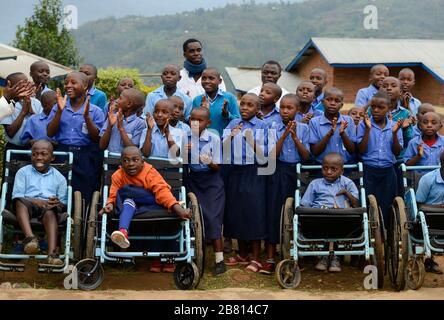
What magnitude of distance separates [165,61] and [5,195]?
59094 millimetres

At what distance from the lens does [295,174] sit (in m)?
6.56

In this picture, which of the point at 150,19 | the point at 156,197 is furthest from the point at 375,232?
the point at 150,19

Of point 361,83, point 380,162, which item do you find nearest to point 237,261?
point 380,162

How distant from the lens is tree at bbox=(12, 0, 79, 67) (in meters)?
21.4

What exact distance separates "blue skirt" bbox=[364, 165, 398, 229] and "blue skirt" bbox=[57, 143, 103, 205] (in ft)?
8.35

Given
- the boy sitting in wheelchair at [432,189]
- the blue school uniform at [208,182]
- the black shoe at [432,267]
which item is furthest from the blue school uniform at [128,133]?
the black shoe at [432,267]

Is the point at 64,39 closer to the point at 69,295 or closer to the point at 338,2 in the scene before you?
the point at 69,295

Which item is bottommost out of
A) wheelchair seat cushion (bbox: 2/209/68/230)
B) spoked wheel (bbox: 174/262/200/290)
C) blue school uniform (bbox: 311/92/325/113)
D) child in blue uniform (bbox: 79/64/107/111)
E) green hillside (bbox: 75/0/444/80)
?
spoked wheel (bbox: 174/262/200/290)

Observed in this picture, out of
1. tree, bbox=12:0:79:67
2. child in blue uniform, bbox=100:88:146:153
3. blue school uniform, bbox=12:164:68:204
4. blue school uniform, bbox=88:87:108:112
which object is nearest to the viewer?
blue school uniform, bbox=12:164:68:204

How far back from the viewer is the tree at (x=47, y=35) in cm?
2138

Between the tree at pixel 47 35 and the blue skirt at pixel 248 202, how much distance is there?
53.0 feet

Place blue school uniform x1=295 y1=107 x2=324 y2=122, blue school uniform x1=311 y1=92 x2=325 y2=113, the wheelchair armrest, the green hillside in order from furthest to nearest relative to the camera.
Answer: the green hillside, blue school uniform x1=311 y1=92 x2=325 y2=113, blue school uniform x1=295 y1=107 x2=324 y2=122, the wheelchair armrest

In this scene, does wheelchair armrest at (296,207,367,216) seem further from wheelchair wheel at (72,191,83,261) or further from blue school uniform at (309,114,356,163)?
wheelchair wheel at (72,191,83,261)

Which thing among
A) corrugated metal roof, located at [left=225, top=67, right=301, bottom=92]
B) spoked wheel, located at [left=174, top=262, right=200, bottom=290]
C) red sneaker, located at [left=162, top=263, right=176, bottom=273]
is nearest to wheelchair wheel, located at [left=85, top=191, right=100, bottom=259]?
spoked wheel, located at [left=174, top=262, right=200, bottom=290]
